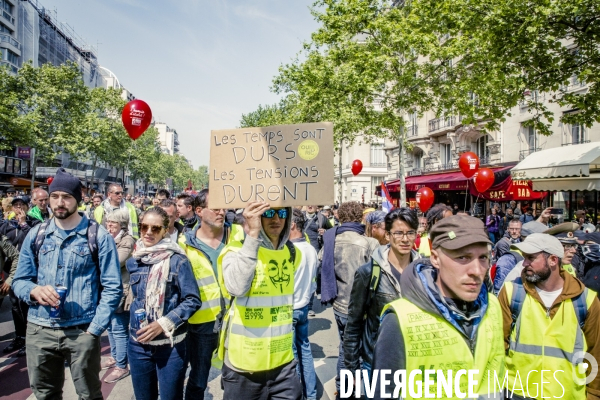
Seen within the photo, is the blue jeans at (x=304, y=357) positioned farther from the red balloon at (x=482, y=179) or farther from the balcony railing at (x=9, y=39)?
the balcony railing at (x=9, y=39)

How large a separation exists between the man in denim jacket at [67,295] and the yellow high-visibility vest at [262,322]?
1.11 meters

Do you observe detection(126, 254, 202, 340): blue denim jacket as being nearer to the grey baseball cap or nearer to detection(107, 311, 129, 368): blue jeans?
detection(107, 311, 129, 368): blue jeans

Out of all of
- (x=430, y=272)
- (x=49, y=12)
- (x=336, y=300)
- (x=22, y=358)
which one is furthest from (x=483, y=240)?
(x=49, y=12)

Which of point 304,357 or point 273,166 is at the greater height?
point 273,166

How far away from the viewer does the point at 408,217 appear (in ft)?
10.6

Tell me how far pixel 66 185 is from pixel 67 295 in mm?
827

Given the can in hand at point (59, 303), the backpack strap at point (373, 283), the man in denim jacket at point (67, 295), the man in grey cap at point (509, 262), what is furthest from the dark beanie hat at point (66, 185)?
the man in grey cap at point (509, 262)

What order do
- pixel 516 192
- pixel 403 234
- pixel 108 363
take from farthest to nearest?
1. pixel 516 192
2. pixel 108 363
3. pixel 403 234

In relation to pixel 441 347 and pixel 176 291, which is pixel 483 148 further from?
pixel 441 347

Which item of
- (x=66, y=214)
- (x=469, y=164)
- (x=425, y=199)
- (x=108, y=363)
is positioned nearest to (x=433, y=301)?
(x=66, y=214)

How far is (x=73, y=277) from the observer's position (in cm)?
299

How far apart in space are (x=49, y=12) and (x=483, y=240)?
57.5m

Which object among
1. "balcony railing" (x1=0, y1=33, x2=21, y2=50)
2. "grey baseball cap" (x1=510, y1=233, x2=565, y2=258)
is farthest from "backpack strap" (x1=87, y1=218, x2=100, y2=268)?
"balcony railing" (x1=0, y1=33, x2=21, y2=50)

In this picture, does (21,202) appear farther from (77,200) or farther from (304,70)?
(304,70)
